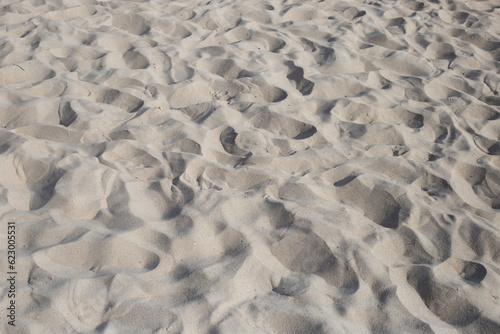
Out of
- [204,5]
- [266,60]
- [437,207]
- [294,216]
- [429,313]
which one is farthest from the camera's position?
[204,5]

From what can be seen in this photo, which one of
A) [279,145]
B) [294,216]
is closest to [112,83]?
[279,145]

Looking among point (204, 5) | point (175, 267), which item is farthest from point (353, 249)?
point (204, 5)

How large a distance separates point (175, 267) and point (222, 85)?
168 centimetres

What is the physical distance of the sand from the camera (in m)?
1.88

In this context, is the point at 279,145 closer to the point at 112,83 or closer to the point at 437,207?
the point at 437,207

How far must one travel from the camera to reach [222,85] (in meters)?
3.30

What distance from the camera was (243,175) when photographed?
2506 mm

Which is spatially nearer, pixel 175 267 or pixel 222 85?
→ pixel 175 267

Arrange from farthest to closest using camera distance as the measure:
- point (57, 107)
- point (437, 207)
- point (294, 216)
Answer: point (57, 107) → point (437, 207) → point (294, 216)

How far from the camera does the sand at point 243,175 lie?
1.88 metres

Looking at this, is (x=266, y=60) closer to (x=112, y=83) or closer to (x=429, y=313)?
(x=112, y=83)

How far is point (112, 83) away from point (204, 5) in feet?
5.55

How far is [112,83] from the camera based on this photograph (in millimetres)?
3229

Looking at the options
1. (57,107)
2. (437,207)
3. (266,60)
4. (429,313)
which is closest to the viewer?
(429,313)
